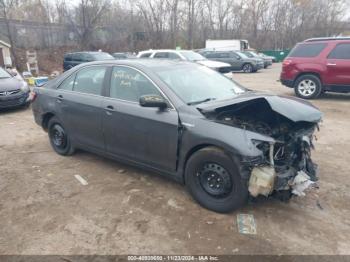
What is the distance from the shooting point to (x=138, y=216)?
145 inches

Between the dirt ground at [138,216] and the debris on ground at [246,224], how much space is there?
0.06 meters

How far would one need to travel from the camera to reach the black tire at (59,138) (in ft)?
18.0

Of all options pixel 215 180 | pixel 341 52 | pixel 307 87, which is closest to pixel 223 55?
pixel 307 87

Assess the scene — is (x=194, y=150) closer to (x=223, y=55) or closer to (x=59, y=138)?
(x=59, y=138)

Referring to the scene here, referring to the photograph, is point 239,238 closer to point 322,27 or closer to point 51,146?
point 51,146

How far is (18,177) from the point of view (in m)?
4.83

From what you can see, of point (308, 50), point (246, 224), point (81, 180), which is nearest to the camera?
point (246, 224)

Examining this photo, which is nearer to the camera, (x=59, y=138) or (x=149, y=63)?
(x=149, y=63)

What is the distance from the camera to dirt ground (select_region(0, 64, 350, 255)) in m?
3.16

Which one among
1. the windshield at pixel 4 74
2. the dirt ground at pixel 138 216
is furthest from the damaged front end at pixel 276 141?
the windshield at pixel 4 74

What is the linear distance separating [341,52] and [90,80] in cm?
838

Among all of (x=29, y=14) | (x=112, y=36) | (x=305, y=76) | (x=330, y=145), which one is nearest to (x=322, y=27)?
(x=112, y=36)

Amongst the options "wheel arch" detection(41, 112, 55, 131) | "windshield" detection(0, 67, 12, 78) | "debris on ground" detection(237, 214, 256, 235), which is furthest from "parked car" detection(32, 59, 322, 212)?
"windshield" detection(0, 67, 12, 78)

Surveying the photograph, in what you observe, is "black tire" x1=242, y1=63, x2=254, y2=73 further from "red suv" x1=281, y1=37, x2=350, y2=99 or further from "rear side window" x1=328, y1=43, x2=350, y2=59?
"rear side window" x1=328, y1=43, x2=350, y2=59
